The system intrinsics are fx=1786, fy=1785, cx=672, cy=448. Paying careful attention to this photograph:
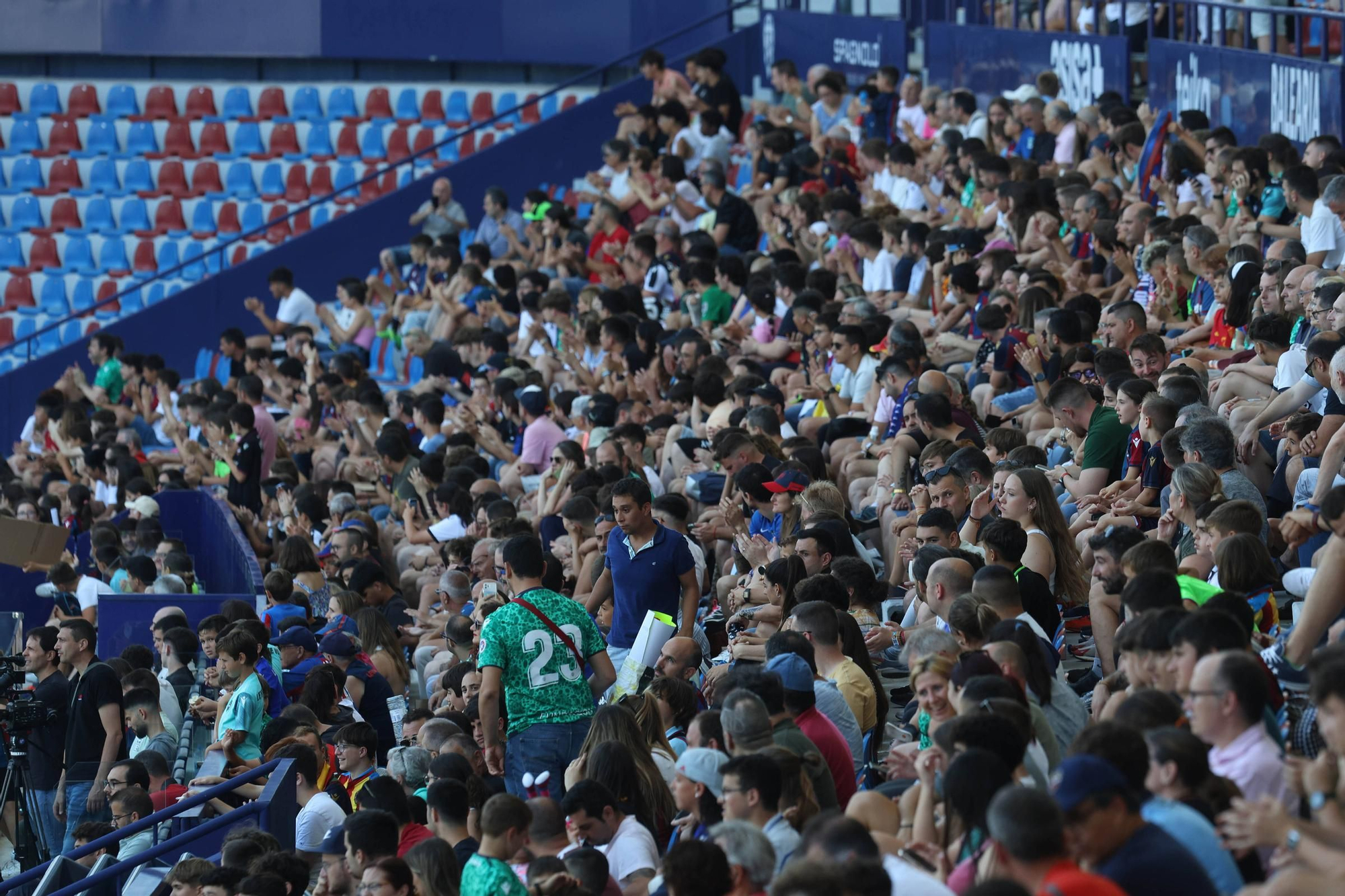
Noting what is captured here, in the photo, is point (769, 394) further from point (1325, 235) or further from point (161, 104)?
point (161, 104)

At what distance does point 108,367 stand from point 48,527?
246 inches

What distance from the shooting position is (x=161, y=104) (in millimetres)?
23484

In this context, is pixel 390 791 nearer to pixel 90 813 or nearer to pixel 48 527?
pixel 90 813

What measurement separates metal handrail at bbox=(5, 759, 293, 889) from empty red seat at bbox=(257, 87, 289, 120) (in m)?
16.7

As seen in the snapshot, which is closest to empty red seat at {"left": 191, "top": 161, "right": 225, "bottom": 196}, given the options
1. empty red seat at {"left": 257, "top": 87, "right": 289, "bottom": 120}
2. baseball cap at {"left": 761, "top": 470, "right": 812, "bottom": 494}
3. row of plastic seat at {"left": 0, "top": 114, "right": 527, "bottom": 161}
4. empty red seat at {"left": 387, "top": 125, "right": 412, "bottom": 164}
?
row of plastic seat at {"left": 0, "top": 114, "right": 527, "bottom": 161}

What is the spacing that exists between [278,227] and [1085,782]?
20.0 m

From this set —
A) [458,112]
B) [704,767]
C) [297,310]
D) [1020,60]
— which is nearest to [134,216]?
[458,112]

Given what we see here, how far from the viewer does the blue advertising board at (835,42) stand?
2044 centimetres

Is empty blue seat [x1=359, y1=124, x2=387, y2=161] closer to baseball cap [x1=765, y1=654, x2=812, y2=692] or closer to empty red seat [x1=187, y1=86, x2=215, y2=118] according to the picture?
empty red seat [x1=187, y1=86, x2=215, y2=118]

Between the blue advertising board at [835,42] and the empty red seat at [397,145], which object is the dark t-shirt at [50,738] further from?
the empty red seat at [397,145]

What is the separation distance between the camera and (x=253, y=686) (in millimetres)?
8828

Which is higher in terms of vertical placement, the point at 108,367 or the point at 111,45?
the point at 111,45

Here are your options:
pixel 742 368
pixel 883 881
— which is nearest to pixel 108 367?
pixel 742 368

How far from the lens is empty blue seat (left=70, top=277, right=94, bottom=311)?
22406mm
